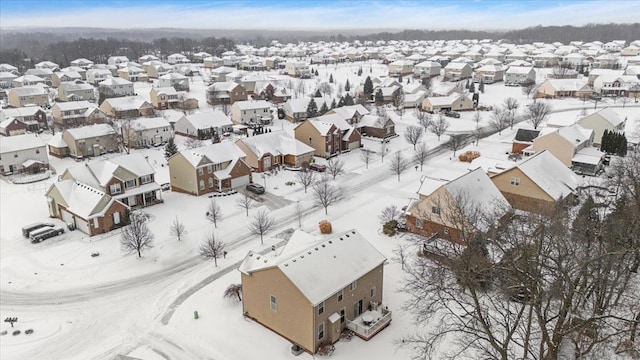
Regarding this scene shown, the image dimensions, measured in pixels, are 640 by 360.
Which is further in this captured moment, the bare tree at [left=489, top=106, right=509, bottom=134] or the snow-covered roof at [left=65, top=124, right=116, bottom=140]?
the bare tree at [left=489, top=106, right=509, bottom=134]

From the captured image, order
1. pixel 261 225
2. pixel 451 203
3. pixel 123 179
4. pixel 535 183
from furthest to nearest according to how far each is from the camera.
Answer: pixel 123 179 < pixel 535 183 < pixel 261 225 < pixel 451 203

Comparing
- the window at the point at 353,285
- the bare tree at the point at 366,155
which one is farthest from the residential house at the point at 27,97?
the window at the point at 353,285

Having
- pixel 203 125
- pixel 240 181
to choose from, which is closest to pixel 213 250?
pixel 240 181

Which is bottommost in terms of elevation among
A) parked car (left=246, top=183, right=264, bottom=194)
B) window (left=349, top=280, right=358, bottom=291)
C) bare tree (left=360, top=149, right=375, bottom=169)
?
bare tree (left=360, top=149, right=375, bottom=169)

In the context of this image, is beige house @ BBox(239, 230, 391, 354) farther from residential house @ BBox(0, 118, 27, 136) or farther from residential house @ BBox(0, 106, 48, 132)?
residential house @ BBox(0, 106, 48, 132)

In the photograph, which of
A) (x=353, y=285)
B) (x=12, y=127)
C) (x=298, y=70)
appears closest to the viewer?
(x=353, y=285)

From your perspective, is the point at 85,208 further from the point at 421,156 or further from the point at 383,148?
the point at 383,148

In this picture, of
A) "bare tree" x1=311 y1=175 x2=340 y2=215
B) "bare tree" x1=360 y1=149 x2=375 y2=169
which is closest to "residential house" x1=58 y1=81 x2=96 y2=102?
"bare tree" x1=360 y1=149 x2=375 y2=169

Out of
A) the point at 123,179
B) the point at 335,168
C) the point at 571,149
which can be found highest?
the point at 571,149
